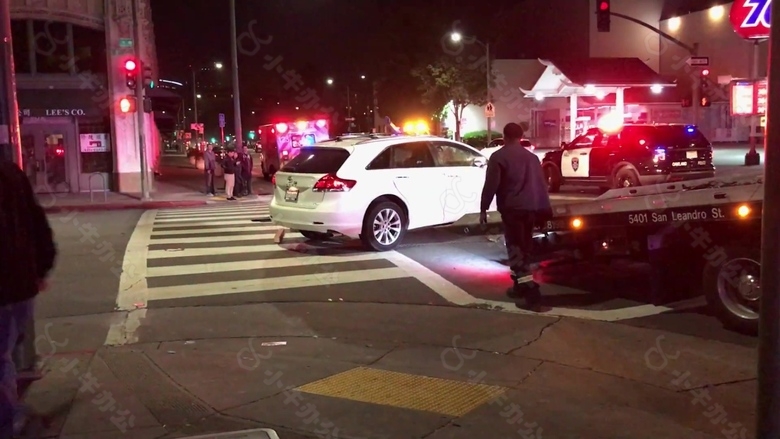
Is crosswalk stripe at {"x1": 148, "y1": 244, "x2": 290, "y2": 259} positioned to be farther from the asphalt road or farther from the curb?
the curb

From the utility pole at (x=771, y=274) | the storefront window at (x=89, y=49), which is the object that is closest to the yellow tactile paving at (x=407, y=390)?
the utility pole at (x=771, y=274)

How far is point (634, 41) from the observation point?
5669cm

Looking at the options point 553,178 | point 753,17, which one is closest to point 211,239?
point 753,17

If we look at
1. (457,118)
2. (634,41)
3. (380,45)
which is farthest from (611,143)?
(634,41)

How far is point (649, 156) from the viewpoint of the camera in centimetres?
1883

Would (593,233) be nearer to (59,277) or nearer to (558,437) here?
(558,437)

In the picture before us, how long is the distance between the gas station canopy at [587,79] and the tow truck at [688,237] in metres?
33.5

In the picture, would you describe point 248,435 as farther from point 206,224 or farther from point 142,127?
point 142,127

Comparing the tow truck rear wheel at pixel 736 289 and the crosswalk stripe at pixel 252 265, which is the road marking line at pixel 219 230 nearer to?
the crosswalk stripe at pixel 252 265

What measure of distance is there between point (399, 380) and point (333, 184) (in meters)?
5.84

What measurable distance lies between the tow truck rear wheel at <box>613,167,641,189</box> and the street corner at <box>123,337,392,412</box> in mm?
13477

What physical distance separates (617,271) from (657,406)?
16.3 feet

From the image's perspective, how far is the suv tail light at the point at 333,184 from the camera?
11.6m

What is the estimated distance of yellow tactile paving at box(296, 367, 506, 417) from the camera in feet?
18.3
